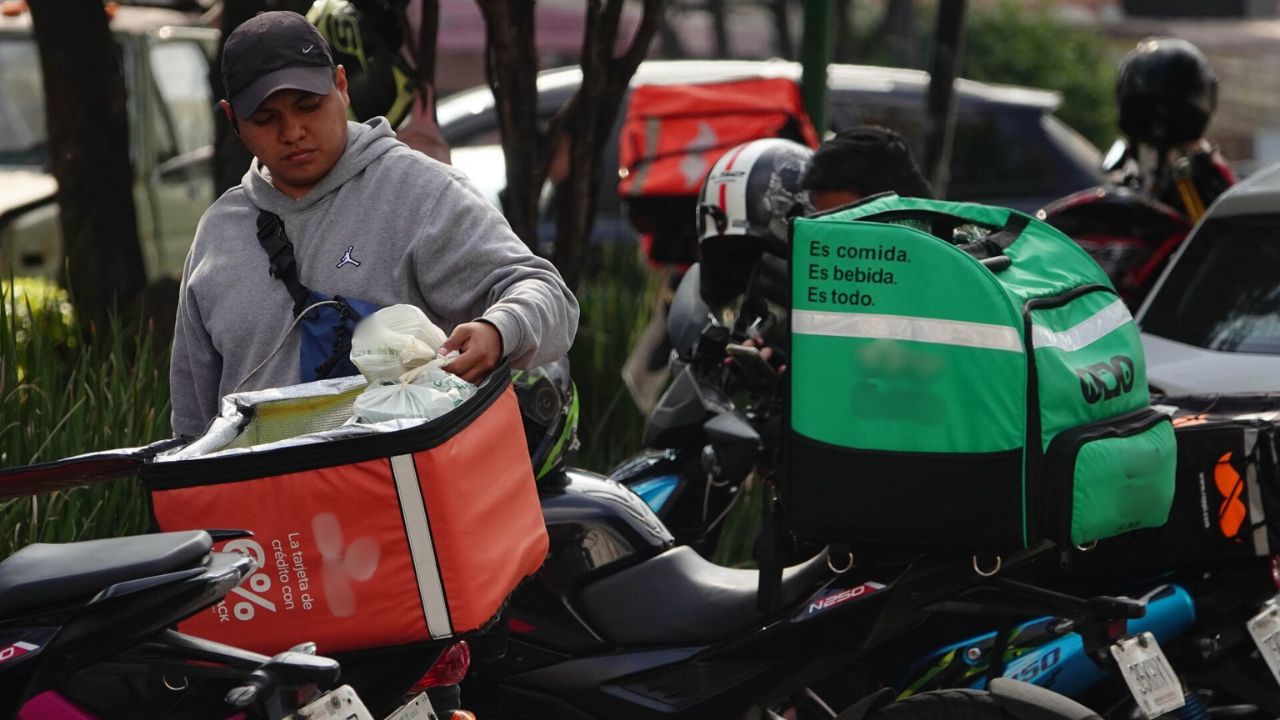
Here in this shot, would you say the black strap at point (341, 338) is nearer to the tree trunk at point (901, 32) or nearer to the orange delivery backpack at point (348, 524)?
the orange delivery backpack at point (348, 524)

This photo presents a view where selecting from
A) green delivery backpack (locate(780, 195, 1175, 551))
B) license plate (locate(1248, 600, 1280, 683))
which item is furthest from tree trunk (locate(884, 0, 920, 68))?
green delivery backpack (locate(780, 195, 1175, 551))

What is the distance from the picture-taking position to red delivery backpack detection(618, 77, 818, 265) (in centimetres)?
560

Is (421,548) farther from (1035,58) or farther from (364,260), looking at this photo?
(1035,58)

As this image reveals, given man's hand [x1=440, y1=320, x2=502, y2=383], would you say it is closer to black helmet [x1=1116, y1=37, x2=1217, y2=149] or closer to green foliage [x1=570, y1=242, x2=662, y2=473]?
green foliage [x1=570, y1=242, x2=662, y2=473]

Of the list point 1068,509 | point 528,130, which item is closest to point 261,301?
point 1068,509

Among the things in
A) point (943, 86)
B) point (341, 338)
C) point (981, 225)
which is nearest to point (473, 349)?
point (341, 338)

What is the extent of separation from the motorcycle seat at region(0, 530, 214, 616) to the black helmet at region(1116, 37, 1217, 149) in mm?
5064

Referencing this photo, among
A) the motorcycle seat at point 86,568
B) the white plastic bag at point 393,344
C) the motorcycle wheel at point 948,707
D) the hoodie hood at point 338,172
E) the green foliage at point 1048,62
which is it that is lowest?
the green foliage at point 1048,62

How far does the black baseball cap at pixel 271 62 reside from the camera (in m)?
2.89

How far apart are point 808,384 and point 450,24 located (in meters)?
16.0

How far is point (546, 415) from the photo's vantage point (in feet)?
12.5

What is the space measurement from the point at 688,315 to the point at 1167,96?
2886 millimetres

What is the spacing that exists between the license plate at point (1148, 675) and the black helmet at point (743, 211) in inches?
57.0

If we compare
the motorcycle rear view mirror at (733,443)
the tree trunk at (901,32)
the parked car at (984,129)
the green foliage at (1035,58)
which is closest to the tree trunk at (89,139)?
the motorcycle rear view mirror at (733,443)
